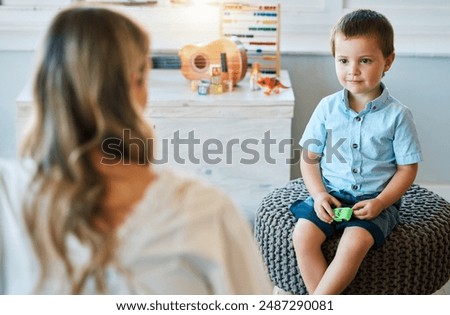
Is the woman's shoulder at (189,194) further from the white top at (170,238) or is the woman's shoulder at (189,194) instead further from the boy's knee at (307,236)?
the boy's knee at (307,236)

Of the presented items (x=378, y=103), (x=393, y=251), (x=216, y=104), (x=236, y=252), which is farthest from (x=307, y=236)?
(x=236, y=252)

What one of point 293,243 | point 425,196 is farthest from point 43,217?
point 425,196

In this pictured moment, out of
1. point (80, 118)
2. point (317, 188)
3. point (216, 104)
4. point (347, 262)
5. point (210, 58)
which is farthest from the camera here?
point (210, 58)

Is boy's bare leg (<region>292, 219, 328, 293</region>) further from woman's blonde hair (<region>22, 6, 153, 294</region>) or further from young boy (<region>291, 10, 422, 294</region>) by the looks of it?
woman's blonde hair (<region>22, 6, 153, 294</region>)

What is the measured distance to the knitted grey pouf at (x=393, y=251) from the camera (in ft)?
4.99

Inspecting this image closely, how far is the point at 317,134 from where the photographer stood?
1.62 meters

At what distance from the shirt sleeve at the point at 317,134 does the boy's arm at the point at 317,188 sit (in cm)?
1

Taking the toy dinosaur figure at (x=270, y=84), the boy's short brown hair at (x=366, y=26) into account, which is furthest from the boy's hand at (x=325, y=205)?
the toy dinosaur figure at (x=270, y=84)

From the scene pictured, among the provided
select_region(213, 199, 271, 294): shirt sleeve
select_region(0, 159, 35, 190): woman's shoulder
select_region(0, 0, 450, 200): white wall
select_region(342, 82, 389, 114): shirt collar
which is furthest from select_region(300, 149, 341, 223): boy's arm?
select_region(0, 159, 35, 190): woman's shoulder

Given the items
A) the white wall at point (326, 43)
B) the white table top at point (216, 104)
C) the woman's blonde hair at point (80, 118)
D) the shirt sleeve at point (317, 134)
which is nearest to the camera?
the woman's blonde hair at point (80, 118)

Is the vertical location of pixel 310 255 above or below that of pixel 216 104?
below

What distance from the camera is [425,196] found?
5.60ft

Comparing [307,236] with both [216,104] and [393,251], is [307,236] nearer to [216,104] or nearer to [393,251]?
[393,251]

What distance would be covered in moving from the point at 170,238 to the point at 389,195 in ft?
2.01
